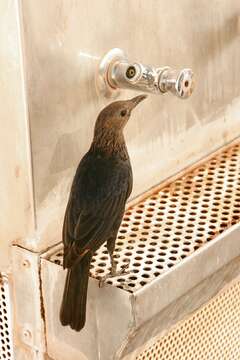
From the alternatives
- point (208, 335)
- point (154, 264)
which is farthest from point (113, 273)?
point (208, 335)

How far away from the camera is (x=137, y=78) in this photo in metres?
1.03

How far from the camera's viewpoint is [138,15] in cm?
114

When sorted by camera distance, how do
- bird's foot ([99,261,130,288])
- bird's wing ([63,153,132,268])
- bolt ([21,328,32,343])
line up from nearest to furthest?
bird's wing ([63,153,132,268]) < bird's foot ([99,261,130,288]) < bolt ([21,328,32,343])

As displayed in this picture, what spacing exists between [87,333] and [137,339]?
7 cm

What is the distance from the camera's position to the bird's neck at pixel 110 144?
0.93m

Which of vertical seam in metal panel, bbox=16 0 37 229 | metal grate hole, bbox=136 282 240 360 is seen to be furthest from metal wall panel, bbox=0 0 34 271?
metal grate hole, bbox=136 282 240 360

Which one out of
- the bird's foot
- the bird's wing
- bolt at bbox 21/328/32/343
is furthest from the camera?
bolt at bbox 21/328/32/343

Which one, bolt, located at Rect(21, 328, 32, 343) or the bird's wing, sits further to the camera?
bolt, located at Rect(21, 328, 32, 343)

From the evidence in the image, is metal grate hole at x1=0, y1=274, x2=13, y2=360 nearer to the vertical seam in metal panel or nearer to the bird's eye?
the vertical seam in metal panel

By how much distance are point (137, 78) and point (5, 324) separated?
438 mm

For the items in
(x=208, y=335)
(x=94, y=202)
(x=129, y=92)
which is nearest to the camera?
(x=94, y=202)

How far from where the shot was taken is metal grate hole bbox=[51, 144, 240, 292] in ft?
3.51

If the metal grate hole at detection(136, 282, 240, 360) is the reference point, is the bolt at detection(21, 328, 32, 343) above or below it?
above

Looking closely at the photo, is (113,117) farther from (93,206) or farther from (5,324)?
(5,324)
